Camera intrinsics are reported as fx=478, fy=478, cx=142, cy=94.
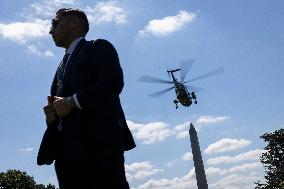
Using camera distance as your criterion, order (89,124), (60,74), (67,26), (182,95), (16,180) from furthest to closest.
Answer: (182,95) < (16,180) < (67,26) < (60,74) < (89,124)

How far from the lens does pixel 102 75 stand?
399 cm

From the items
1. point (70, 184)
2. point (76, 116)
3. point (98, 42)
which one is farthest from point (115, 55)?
point (70, 184)

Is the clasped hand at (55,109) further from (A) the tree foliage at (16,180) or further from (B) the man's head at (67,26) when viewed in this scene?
(A) the tree foliage at (16,180)

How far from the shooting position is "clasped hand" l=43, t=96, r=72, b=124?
12.9ft

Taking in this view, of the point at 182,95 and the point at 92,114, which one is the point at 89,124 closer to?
the point at 92,114

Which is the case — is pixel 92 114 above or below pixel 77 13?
below

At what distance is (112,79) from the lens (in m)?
3.97

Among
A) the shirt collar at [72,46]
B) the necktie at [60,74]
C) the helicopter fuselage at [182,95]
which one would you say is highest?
the helicopter fuselage at [182,95]

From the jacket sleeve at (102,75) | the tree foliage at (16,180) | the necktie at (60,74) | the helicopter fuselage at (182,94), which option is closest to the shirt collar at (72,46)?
the necktie at (60,74)

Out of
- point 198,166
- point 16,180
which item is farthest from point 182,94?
point 16,180

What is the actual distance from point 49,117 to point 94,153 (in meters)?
0.57

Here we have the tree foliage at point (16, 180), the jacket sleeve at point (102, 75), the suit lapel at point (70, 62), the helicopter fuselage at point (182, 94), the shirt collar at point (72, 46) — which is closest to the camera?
the jacket sleeve at point (102, 75)

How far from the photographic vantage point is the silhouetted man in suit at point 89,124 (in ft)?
12.4

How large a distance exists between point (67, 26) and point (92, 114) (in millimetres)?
1083
